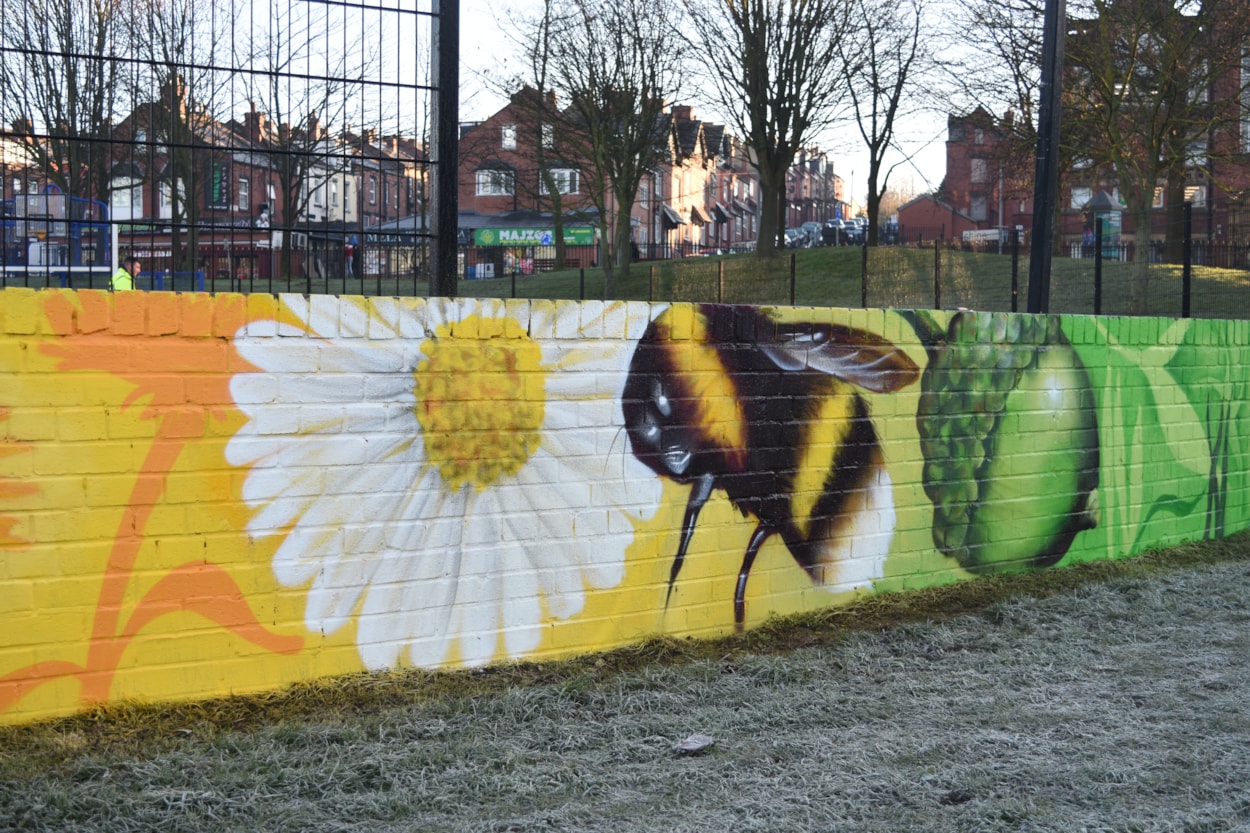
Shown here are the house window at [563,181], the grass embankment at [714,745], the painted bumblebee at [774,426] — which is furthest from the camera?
the house window at [563,181]

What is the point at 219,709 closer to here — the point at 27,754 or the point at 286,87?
the point at 27,754

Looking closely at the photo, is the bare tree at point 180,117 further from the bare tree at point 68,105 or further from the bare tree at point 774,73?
the bare tree at point 774,73

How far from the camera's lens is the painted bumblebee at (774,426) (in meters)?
5.50

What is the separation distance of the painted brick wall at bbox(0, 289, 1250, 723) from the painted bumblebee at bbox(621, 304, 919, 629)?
14 mm

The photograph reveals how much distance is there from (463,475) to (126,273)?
2355mm

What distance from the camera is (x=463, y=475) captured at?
4906 mm

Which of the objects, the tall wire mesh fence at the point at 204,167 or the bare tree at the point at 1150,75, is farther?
the bare tree at the point at 1150,75

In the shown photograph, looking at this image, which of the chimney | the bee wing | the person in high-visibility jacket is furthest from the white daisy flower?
the person in high-visibility jacket

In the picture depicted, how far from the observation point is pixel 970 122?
27.2 meters

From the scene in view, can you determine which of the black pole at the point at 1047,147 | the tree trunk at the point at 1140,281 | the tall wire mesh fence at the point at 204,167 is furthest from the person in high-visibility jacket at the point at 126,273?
the tree trunk at the point at 1140,281

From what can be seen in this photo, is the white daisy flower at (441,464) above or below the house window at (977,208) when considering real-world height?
below

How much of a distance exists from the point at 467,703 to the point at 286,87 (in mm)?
→ 2657

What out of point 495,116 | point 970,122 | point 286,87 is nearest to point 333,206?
Answer: point 286,87

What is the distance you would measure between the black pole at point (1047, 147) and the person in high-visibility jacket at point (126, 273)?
18.5 ft
